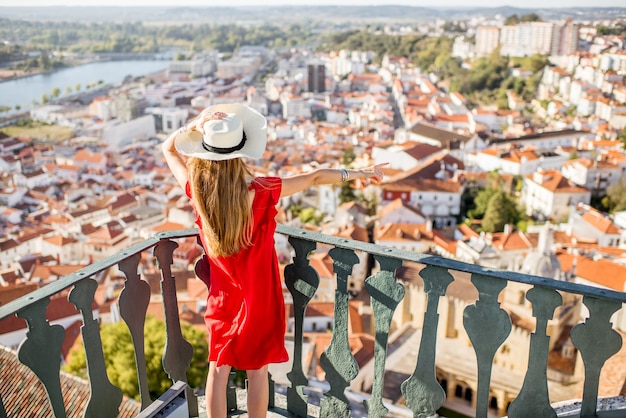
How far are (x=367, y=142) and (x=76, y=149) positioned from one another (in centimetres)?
2004

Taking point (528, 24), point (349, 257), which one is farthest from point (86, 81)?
point (349, 257)

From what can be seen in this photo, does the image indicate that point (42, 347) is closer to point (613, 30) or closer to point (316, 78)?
point (613, 30)

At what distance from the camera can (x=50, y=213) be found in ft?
88.7

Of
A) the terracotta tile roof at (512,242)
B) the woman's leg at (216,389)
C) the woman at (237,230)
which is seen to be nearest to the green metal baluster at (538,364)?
the woman at (237,230)

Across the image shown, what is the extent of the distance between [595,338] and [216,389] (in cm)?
117

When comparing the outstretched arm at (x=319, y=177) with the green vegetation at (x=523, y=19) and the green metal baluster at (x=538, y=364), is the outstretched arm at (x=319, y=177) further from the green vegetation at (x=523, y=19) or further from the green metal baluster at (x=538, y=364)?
the green vegetation at (x=523, y=19)

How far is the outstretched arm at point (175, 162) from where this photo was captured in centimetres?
199

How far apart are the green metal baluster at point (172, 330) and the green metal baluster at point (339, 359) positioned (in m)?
0.58

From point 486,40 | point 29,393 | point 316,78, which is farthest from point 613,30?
point 29,393

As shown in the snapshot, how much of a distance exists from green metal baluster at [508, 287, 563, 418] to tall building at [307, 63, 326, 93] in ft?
205

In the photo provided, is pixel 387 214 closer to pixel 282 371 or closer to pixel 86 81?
pixel 282 371

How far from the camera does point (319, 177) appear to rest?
6.45 feet

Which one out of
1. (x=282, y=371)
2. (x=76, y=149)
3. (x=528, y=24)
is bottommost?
(x=76, y=149)

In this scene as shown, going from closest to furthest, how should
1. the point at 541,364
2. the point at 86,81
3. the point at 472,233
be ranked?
1. the point at 541,364
2. the point at 472,233
3. the point at 86,81
